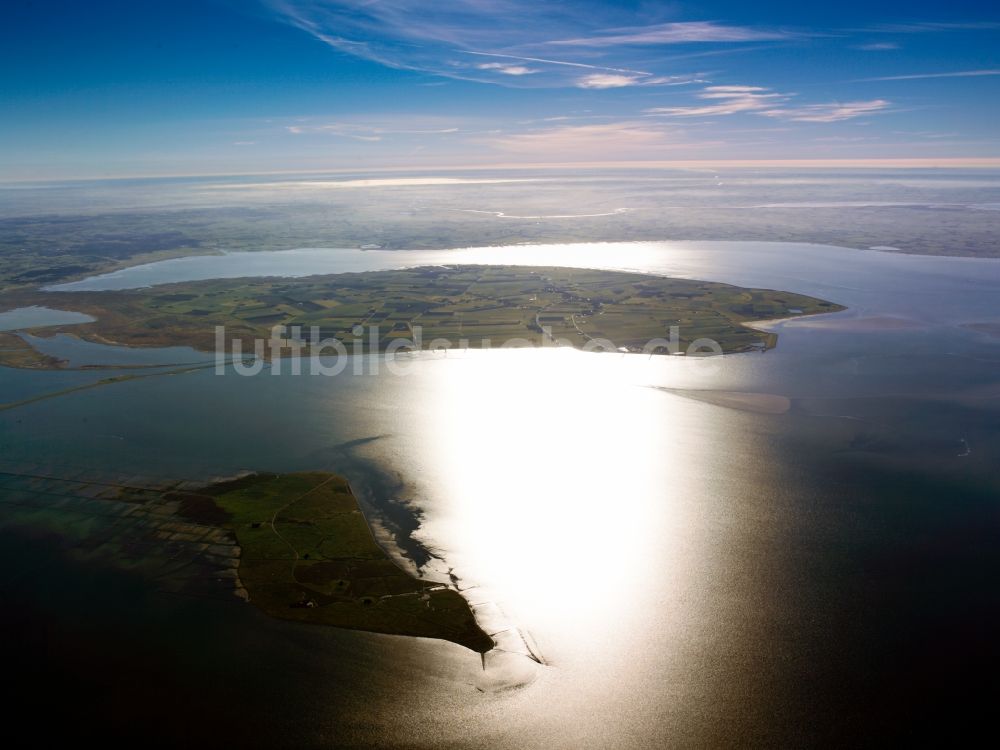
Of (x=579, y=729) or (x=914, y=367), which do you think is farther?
(x=914, y=367)

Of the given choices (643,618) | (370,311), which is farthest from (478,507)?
(370,311)

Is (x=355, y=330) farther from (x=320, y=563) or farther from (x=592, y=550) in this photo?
(x=592, y=550)

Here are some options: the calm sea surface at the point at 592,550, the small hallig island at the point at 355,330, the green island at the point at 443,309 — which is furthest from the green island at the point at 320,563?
the green island at the point at 443,309

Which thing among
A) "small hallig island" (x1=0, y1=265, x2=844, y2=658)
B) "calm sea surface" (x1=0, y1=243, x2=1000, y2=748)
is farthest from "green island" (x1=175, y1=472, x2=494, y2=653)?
"calm sea surface" (x1=0, y1=243, x2=1000, y2=748)

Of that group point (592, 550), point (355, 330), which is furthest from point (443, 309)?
point (592, 550)

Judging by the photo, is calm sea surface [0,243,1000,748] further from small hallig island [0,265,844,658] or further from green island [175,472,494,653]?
small hallig island [0,265,844,658]

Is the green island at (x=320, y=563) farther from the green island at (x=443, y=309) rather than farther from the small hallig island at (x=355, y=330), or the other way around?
the green island at (x=443, y=309)

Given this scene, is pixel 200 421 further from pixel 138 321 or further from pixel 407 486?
pixel 138 321
